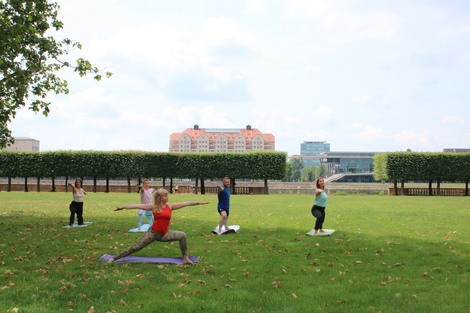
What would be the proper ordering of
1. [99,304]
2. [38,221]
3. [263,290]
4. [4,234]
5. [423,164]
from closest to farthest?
[99,304]
[263,290]
[4,234]
[38,221]
[423,164]

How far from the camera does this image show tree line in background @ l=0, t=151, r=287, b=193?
6338 centimetres

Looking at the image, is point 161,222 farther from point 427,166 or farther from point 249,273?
point 427,166

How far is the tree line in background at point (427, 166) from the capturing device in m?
59.5

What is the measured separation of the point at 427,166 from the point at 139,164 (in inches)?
1498

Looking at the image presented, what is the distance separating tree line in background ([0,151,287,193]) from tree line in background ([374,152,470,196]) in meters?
14.3

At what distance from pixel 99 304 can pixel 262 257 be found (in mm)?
5268

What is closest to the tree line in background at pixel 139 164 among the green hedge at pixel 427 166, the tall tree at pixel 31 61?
the green hedge at pixel 427 166

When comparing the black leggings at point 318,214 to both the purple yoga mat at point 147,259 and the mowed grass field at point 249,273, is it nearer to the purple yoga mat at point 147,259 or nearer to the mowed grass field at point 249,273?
the mowed grass field at point 249,273

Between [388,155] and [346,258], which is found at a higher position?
[388,155]

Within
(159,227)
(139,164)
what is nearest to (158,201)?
(159,227)

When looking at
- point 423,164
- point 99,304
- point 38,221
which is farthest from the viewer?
point 423,164

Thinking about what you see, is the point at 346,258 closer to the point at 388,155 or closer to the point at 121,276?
the point at 121,276

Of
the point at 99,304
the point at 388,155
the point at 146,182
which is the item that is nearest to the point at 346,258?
the point at 99,304

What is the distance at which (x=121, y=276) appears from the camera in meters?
9.95
